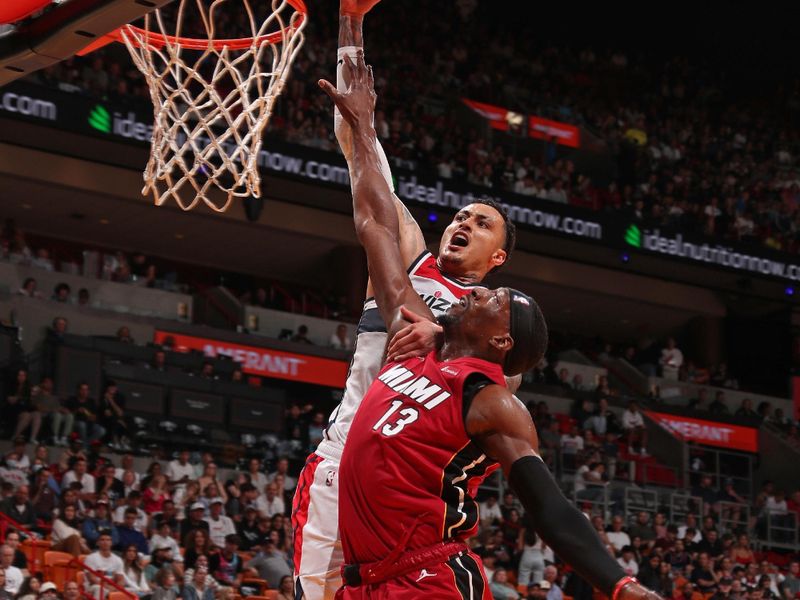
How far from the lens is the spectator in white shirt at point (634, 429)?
2055cm

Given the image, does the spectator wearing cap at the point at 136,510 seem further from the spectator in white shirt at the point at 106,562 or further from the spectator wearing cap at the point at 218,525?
the spectator in white shirt at the point at 106,562

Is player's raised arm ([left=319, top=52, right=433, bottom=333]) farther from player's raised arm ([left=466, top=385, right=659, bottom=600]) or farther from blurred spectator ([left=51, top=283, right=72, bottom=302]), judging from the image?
blurred spectator ([left=51, top=283, right=72, bottom=302])

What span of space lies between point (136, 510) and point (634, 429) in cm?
1085

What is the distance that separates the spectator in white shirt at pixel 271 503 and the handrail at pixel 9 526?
2.80m

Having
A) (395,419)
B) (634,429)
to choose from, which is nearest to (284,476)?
(634,429)

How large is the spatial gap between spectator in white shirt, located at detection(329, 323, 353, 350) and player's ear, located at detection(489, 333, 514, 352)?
54.0 feet

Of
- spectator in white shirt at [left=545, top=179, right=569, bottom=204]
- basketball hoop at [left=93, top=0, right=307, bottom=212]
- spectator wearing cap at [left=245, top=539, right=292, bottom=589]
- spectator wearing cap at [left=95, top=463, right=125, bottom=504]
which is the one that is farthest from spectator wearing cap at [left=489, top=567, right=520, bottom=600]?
spectator in white shirt at [left=545, top=179, right=569, bottom=204]

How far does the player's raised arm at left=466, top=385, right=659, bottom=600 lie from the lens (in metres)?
2.94

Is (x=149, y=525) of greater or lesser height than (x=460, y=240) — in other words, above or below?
below

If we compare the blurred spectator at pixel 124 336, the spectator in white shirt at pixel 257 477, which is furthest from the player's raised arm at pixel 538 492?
the blurred spectator at pixel 124 336

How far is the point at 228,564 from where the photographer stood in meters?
11.6

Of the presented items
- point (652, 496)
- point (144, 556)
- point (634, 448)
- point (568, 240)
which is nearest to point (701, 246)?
point (568, 240)

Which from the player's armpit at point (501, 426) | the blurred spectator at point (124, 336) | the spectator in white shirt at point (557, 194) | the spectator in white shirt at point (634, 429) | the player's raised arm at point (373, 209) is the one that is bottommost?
the player's armpit at point (501, 426)

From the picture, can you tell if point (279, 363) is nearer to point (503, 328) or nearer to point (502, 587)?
point (502, 587)
